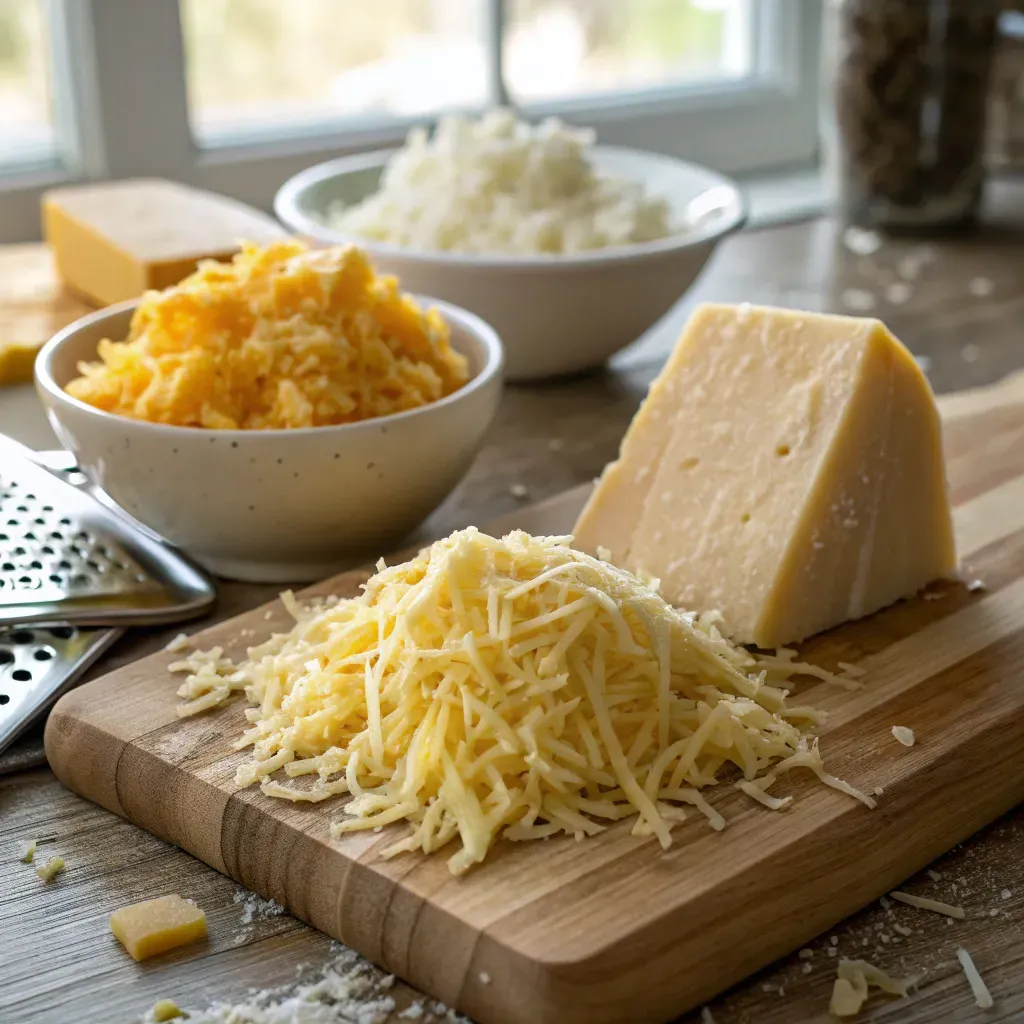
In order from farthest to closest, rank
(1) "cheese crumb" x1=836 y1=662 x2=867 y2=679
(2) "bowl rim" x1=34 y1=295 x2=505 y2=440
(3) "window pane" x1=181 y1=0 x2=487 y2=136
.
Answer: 1. (3) "window pane" x1=181 y1=0 x2=487 y2=136
2. (2) "bowl rim" x1=34 y1=295 x2=505 y2=440
3. (1) "cheese crumb" x1=836 y1=662 x2=867 y2=679

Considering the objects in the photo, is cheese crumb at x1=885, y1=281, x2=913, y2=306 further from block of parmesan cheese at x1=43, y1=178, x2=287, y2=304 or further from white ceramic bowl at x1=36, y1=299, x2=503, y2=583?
white ceramic bowl at x1=36, y1=299, x2=503, y2=583

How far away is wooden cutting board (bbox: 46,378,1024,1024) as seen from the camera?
0.93 meters

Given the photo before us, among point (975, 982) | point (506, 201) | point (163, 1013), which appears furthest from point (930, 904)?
point (506, 201)

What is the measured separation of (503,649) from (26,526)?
58 centimetres

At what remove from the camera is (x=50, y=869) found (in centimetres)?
108

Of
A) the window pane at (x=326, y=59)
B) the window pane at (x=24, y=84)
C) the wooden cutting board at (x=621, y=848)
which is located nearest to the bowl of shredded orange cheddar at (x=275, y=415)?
the wooden cutting board at (x=621, y=848)

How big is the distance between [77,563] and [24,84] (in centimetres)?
142

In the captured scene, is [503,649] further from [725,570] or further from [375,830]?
[725,570]

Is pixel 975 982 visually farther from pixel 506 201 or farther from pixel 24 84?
pixel 24 84

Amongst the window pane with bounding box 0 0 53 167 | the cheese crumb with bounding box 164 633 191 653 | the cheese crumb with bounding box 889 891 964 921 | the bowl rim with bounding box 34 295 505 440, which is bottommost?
the cheese crumb with bounding box 889 891 964 921

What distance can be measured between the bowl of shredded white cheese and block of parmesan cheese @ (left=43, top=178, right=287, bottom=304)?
4.5 inches

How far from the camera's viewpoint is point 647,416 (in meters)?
1.43

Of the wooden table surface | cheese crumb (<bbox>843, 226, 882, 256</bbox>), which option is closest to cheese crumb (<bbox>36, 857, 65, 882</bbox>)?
the wooden table surface

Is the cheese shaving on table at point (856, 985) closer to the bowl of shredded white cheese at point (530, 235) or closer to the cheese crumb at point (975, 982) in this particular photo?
the cheese crumb at point (975, 982)
